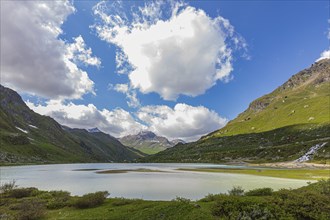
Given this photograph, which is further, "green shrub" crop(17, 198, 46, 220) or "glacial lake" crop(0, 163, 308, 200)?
Result: "glacial lake" crop(0, 163, 308, 200)

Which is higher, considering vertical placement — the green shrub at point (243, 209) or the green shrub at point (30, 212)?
the green shrub at point (243, 209)

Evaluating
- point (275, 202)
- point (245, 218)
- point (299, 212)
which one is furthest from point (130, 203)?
point (299, 212)

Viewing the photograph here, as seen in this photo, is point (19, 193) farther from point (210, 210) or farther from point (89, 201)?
point (210, 210)

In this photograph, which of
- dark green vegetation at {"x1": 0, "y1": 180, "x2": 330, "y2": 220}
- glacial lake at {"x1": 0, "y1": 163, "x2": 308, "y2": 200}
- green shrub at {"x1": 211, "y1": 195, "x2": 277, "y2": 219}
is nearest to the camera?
green shrub at {"x1": 211, "y1": 195, "x2": 277, "y2": 219}

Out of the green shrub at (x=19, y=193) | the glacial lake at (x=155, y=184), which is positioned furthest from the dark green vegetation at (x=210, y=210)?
the glacial lake at (x=155, y=184)

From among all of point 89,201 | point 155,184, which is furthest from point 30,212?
point 155,184

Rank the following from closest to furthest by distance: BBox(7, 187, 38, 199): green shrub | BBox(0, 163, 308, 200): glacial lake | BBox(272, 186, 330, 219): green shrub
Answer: BBox(272, 186, 330, 219): green shrub, BBox(7, 187, 38, 199): green shrub, BBox(0, 163, 308, 200): glacial lake

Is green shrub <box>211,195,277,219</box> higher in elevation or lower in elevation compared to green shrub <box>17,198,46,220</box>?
higher

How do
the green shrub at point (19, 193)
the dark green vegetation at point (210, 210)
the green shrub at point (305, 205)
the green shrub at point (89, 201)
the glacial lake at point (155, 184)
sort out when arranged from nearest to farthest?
the dark green vegetation at point (210, 210)
the green shrub at point (305, 205)
the green shrub at point (89, 201)
the green shrub at point (19, 193)
the glacial lake at point (155, 184)

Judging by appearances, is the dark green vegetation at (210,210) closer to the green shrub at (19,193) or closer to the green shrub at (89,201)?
the green shrub at (89,201)

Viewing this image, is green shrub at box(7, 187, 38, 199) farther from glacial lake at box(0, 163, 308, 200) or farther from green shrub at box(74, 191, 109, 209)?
→ green shrub at box(74, 191, 109, 209)

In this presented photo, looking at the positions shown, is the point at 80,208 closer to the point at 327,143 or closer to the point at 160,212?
the point at 160,212

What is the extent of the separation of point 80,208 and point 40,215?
13.7 feet

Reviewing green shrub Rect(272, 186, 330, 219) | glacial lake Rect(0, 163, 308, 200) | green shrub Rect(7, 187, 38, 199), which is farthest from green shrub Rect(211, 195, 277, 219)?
green shrub Rect(7, 187, 38, 199)
